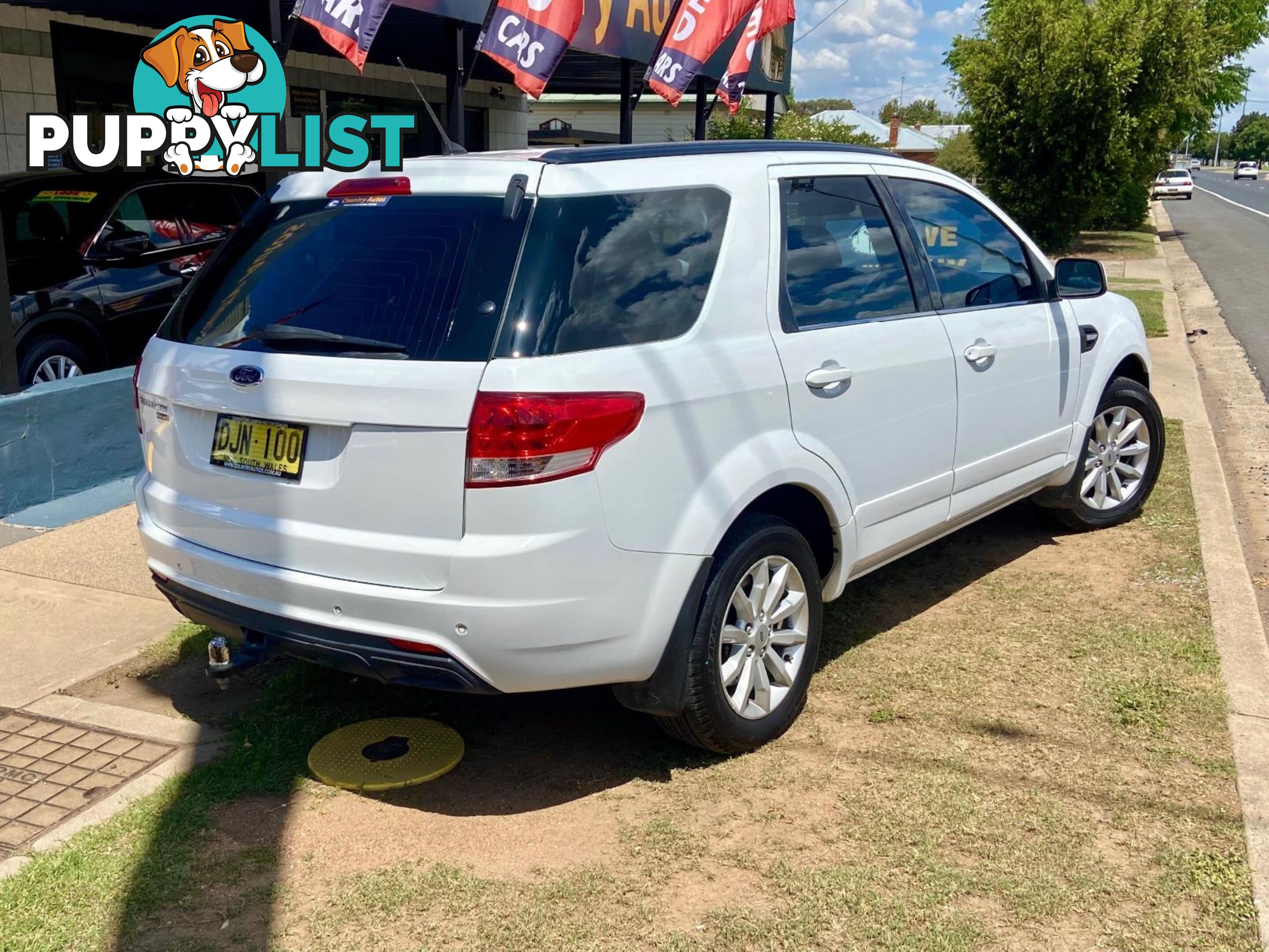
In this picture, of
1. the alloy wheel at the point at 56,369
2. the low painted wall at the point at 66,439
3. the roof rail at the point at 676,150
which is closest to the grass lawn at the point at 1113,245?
the alloy wheel at the point at 56,369

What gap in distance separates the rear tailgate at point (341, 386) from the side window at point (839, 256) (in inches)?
44.0

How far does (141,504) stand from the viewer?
4043mm

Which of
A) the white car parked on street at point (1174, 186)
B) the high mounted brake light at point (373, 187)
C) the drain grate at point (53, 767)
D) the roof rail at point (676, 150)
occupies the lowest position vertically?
the drain grate at point (53, 767)

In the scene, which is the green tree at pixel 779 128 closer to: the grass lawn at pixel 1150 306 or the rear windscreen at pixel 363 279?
the grass lawn at pixel 1150 306

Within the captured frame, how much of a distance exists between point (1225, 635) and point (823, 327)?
2.20m

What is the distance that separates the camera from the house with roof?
6016cm

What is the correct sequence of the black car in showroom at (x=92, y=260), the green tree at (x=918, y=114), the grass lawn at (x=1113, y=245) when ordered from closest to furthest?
the black car in showroom at (x=92, y=260)
the grass lawn at (x=1113, y=245)
the green tree at (x=918, y=114)

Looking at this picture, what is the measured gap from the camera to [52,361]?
7871 mm

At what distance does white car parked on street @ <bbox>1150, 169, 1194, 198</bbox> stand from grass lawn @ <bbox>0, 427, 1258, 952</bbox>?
61.2 meters

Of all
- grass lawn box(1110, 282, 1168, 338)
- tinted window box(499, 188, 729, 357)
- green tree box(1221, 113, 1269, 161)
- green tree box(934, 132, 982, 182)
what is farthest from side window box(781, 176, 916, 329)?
green tree box(1221, 113, 1269, 161)

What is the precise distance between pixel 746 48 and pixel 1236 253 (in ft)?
62.1

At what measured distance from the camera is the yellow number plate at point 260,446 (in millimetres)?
3434

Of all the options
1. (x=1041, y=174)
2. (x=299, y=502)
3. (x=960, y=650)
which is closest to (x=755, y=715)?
(x=960, y=650)

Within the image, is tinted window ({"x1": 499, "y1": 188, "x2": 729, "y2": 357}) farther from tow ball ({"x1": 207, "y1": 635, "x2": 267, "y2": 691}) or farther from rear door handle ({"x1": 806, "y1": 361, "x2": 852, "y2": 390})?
tow ball ({"x1": 207, "y1": 635, "x2": 267, "y2": 691})
